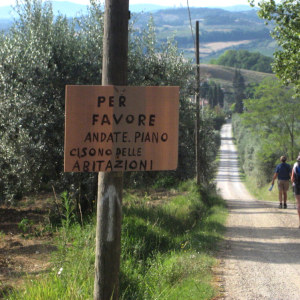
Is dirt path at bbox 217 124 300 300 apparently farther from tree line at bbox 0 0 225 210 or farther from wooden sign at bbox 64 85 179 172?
tree line at bbox 0 0 225 210

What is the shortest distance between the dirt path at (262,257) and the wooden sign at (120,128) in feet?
9.35

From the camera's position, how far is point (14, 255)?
7648 mm

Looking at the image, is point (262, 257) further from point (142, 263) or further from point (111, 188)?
point (111, 188)

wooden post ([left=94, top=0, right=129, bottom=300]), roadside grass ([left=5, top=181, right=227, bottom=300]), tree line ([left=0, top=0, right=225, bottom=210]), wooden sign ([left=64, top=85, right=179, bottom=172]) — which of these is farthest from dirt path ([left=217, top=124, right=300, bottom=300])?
tree line ([left=0, top=0, right=225, bottom=210])

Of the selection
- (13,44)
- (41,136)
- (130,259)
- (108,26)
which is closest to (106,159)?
(108,26)

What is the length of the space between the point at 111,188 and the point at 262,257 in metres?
5.29

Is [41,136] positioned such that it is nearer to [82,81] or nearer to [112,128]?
[82,81]

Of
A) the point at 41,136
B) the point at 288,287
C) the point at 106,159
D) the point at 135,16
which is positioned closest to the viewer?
the point at 106,159

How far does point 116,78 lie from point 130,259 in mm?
3340

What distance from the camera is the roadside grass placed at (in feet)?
16.9

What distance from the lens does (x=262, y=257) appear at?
882 centimetres

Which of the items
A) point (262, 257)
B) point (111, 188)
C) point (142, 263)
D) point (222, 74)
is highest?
point (222, 74)

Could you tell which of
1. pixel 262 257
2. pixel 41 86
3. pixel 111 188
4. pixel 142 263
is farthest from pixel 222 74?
pixel 111 188

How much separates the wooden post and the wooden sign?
20cm
